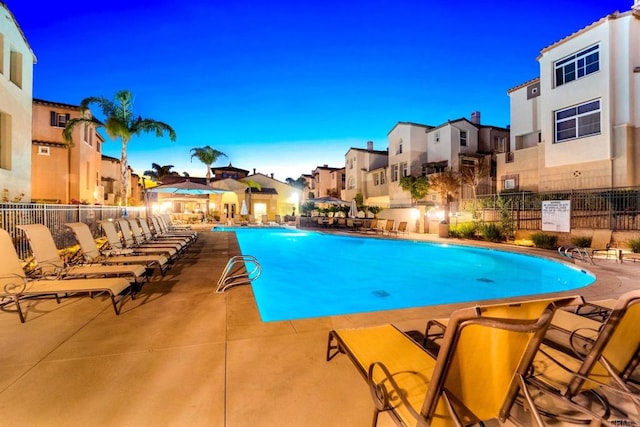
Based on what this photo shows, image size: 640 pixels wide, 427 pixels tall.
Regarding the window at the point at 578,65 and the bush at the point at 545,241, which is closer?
the bush at the point at 545,241

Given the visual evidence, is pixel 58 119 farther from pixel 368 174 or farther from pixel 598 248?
pixel 598 248

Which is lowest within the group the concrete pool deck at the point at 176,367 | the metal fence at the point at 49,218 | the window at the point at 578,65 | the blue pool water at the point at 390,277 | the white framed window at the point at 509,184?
the blue pool water at the point at 390,277

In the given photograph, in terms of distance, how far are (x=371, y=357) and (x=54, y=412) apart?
237 centimetres

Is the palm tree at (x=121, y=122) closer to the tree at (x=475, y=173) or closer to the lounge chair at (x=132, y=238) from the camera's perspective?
the lounge chair at (x=132, y=238)

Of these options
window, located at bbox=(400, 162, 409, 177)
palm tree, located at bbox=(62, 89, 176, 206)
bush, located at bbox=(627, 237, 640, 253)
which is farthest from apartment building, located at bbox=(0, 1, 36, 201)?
window, located at bbox=(400, 162, 409, 177)

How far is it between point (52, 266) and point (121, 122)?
Answer: 42.2ft

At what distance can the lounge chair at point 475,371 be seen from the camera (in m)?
1.38

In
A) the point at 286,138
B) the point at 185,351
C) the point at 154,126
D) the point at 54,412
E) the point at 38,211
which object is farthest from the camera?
the point at 286,138

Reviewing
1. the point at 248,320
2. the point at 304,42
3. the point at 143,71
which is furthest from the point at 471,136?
the point at 143,71

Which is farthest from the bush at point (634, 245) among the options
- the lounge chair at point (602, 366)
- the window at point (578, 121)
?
the lounge chair at point (602, 366)

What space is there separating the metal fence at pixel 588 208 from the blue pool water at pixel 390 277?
363 centimetres

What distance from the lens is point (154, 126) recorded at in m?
16.1

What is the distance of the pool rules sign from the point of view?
485 inches

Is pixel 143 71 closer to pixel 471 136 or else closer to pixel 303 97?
pixel 303 97
